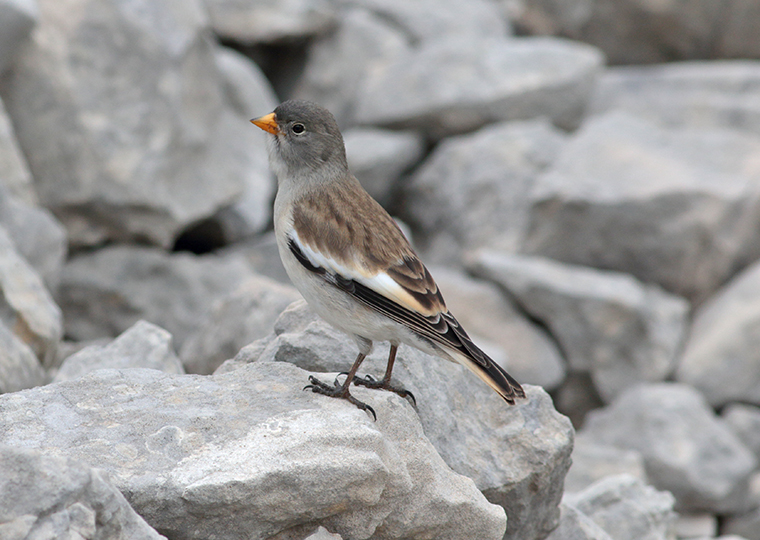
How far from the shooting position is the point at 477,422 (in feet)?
14.8

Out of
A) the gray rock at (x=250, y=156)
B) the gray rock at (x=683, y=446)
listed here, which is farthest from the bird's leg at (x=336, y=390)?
the gray rock at (x=250, y=156)

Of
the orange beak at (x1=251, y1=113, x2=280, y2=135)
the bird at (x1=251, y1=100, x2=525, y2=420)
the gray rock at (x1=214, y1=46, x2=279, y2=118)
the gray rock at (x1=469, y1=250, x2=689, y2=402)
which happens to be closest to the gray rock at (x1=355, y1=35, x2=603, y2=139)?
the gray rock at (x1=214, y1=46, x2=279, y2=118)

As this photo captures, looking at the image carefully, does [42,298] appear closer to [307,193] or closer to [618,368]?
[307,193]

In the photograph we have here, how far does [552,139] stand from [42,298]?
6301 mm

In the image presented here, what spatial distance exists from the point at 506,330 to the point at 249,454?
5.63 meters

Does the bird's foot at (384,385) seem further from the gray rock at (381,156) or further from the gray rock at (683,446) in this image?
the gray rock at (381,156)

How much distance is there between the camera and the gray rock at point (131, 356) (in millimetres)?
5039

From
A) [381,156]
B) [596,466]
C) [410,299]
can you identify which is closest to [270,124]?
[410,299]

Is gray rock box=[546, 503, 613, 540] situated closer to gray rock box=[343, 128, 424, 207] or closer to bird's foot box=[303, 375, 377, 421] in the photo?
bird's foot box=[303, 375, 377, 421]

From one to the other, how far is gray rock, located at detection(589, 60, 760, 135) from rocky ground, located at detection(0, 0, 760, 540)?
0.05 m

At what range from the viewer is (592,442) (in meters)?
7.66

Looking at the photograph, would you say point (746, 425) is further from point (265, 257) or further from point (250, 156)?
point (250, 156)

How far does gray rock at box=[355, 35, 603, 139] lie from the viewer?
10.6 meters

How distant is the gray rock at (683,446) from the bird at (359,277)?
3833 mm
